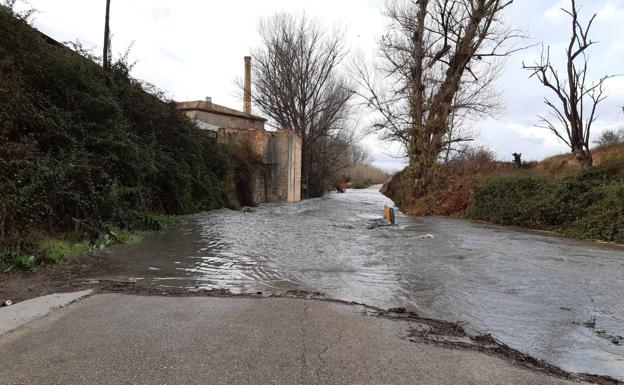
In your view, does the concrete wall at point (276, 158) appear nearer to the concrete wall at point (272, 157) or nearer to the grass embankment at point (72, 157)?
the concrete wall at point (272, 157)

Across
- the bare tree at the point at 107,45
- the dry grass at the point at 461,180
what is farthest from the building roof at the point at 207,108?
the dry grass at the point at 461,180

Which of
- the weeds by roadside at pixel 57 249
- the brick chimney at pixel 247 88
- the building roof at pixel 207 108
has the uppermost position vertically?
the brick chimney at pixel 247 88

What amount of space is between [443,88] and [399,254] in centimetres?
1600

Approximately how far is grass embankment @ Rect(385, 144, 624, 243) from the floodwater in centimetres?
131

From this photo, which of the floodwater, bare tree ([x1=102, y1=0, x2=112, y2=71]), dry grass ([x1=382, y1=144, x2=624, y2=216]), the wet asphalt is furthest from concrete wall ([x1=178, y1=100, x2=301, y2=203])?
the wet asphalt

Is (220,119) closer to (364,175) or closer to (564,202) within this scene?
(564,202)

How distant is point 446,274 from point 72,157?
8316 millimetres

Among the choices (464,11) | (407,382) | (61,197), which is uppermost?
(464,11)

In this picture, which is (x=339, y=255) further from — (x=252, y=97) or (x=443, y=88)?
(x=252, y=97)

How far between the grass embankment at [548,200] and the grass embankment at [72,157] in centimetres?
1205

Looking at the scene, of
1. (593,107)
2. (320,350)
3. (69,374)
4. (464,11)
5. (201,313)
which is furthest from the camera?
(464,11)

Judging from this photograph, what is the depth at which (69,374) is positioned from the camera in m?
3.33

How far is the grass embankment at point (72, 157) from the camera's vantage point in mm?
7746

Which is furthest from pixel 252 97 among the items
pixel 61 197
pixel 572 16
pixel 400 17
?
pixel 61 197
